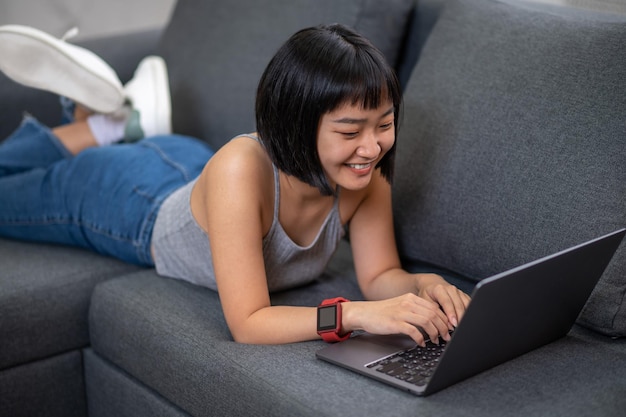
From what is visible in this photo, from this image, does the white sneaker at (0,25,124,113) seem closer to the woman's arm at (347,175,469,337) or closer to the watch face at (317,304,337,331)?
the woman's arm at (347,175,469,337)

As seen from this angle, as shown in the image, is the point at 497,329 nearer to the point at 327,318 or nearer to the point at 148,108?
the point at 327,318

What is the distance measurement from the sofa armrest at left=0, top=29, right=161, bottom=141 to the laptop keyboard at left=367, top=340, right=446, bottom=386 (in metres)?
1.51

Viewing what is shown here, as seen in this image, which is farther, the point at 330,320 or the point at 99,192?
the point at 99,192

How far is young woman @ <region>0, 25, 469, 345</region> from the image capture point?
4.32ft

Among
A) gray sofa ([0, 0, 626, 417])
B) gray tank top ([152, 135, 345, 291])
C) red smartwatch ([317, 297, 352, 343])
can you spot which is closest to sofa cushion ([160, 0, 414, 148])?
gray sofa ([0, 0, 626, 417])

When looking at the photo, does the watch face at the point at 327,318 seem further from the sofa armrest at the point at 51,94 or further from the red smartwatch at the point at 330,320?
the sofa armrest at the point at 51,94

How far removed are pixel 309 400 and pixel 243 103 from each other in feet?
3.61

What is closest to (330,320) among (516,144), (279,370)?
(279,370)

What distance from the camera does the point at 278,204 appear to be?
1.51 m

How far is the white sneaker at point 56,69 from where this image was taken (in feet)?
6.45

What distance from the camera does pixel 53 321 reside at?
1.69m

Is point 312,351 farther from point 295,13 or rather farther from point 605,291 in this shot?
point 295,13

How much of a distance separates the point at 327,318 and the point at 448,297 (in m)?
0.21

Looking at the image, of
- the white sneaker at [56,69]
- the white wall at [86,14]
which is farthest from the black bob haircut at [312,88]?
the white wall at [86,14]
